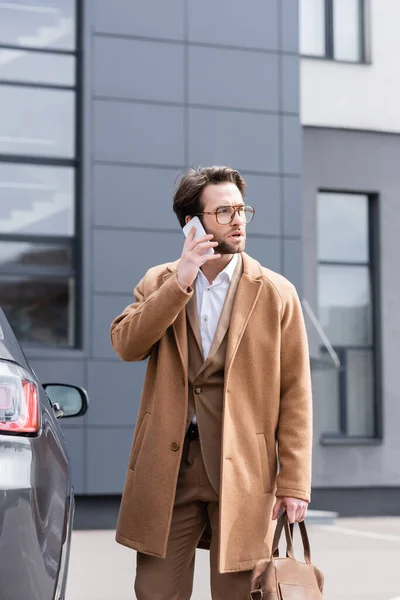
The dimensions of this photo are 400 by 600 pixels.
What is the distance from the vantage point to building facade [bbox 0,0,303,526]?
12.7m

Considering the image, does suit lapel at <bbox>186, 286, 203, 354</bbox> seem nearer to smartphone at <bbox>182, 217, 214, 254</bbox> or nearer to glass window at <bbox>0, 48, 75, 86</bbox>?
smartphone at <bbox>182, 217, 214, 254</bbox>

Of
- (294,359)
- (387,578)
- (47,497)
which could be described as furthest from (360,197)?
(47,497)

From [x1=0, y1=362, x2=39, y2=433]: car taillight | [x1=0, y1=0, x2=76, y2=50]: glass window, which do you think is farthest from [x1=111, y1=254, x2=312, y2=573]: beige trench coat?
[x1=0, y1=0, x2=76, y2=50]: glass window

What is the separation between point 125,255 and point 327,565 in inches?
191

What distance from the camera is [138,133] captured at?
13195mm

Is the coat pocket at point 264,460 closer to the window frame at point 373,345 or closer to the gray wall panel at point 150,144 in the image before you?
the gray wall panel at point 150,144

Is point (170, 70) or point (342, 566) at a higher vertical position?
point (170, 70)

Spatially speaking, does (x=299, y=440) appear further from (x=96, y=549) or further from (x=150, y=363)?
(x=96, y=549)

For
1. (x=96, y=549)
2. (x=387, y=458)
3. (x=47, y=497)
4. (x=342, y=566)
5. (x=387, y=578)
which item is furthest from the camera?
(x=387, y=458)

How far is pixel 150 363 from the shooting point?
4109 millimetres

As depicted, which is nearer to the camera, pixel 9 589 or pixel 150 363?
pixel 9 589

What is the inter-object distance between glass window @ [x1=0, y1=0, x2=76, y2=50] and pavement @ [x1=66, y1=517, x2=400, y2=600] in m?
5.35

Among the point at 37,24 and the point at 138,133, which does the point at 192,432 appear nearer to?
the point at 138,133

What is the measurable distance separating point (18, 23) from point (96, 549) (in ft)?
19.5
